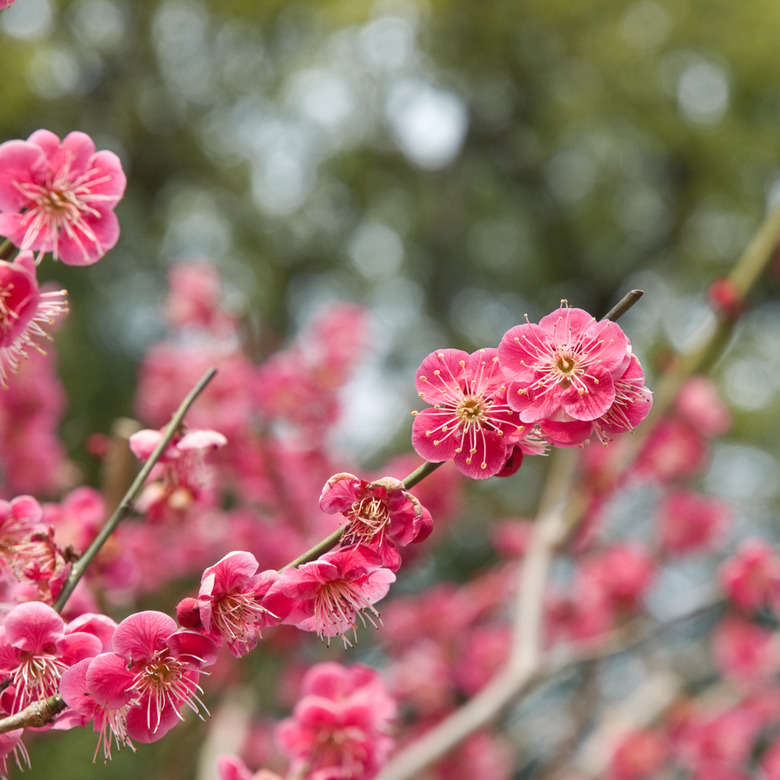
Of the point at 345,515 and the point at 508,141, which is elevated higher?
the point at 345,515

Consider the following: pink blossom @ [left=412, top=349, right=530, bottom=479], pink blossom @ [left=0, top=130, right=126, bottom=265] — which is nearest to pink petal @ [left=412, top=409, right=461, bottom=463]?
pink blossom @ [left=412, top=349, right=530, bottom=479]

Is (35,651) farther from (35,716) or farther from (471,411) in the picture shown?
(471,411)

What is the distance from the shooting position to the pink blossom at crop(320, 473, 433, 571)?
29.5 inches

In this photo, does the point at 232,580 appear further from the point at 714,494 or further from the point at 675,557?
the point at 714,494

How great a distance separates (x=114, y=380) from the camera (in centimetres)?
644

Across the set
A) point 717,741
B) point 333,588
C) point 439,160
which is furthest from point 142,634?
point 439,160

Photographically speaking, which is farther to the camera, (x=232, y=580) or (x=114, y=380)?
(x=114, y=380)

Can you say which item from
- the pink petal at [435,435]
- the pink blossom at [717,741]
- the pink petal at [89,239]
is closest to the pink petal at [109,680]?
the pink petal at [435,435]

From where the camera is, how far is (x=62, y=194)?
0.94 metres

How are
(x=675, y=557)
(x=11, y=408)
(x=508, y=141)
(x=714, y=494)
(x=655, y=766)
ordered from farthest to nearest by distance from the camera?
(x=508, y=141) → (x=714, y=494) → (x=675, y=557) → (x=655, y=766) → (x=11, y=408)

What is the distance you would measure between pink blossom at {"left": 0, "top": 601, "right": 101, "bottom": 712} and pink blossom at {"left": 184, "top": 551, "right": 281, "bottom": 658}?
141 mm

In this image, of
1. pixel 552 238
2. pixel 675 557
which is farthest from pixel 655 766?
pixel 552 238

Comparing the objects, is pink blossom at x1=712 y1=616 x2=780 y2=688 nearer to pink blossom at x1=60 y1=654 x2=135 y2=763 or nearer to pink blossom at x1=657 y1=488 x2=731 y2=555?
pink blossom at x1=657 y1=488 x2=731 y2=555

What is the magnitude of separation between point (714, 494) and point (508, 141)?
4529mm
